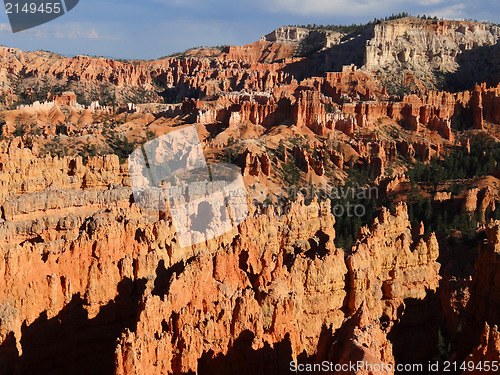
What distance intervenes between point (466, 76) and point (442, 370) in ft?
425

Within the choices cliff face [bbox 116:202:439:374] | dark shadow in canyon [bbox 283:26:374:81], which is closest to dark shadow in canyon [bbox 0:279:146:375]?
cliff face [bbox 116:202:439:374]

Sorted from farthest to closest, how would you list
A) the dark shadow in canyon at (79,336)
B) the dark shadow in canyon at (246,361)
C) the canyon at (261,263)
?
the dark shadow in canyon at (79,336) → the canyon at (261,263) → the dark shadow in canyon at (246,361)

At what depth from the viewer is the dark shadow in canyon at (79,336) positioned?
1942cm

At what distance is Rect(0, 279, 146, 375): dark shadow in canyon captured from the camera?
1942cm

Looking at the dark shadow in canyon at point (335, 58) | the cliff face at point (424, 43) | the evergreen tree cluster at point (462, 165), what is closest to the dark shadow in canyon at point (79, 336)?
the evergreen tree cluster at point (462, 165)

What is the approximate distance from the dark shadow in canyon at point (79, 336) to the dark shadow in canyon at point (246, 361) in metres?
4.59

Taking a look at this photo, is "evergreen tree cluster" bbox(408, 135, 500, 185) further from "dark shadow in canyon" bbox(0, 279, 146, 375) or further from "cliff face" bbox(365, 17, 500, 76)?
"cliff face" bbox(365, 17, 500, 76)

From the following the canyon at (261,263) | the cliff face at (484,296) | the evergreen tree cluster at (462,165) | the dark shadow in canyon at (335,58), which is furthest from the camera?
the dark shadow in canyon at (335,58)

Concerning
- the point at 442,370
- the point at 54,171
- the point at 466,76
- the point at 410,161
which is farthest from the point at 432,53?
the point at 442,370

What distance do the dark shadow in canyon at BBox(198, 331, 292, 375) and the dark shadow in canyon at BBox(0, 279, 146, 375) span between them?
4587 mm

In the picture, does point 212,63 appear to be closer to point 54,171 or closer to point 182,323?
point 54,171

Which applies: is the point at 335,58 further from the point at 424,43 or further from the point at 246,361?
the point at 246,361

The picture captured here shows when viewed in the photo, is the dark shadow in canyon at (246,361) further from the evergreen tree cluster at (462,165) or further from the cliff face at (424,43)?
the cliff face at (424,43)

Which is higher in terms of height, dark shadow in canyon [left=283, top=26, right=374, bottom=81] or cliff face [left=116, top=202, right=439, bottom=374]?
dark shadow in canyon [left=283, top=26, right=374, bottom=81]
